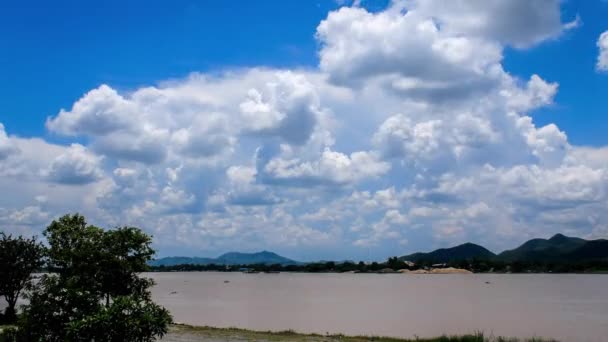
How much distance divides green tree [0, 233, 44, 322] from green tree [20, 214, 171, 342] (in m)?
19.0

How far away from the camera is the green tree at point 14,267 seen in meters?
33.5

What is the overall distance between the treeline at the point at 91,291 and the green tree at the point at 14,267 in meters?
18.8

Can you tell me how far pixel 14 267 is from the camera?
1332 inches

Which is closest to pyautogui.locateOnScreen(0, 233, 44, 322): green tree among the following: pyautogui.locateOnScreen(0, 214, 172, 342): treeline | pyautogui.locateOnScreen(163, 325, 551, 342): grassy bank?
pyautogui.locateOnScreen(163, 325, 551, 342): grassy bank

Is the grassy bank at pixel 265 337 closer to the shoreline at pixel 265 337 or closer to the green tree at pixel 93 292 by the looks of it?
the shoreline at pixel 265 337

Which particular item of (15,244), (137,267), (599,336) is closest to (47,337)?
(137,267)

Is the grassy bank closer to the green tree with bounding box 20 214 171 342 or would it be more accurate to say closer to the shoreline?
the shoreline

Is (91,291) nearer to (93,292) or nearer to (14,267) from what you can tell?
(93,292)

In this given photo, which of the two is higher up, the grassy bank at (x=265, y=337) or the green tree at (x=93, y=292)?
the green tree at (x=93, y=292)

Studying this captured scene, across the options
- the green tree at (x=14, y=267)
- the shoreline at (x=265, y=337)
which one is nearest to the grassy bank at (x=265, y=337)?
the shoreline at (x=265, y=337)

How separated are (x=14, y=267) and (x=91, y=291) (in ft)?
70.6

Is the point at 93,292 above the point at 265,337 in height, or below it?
above

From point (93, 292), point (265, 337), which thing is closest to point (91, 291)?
point (93, 292)

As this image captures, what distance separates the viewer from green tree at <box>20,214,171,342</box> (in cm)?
1550
